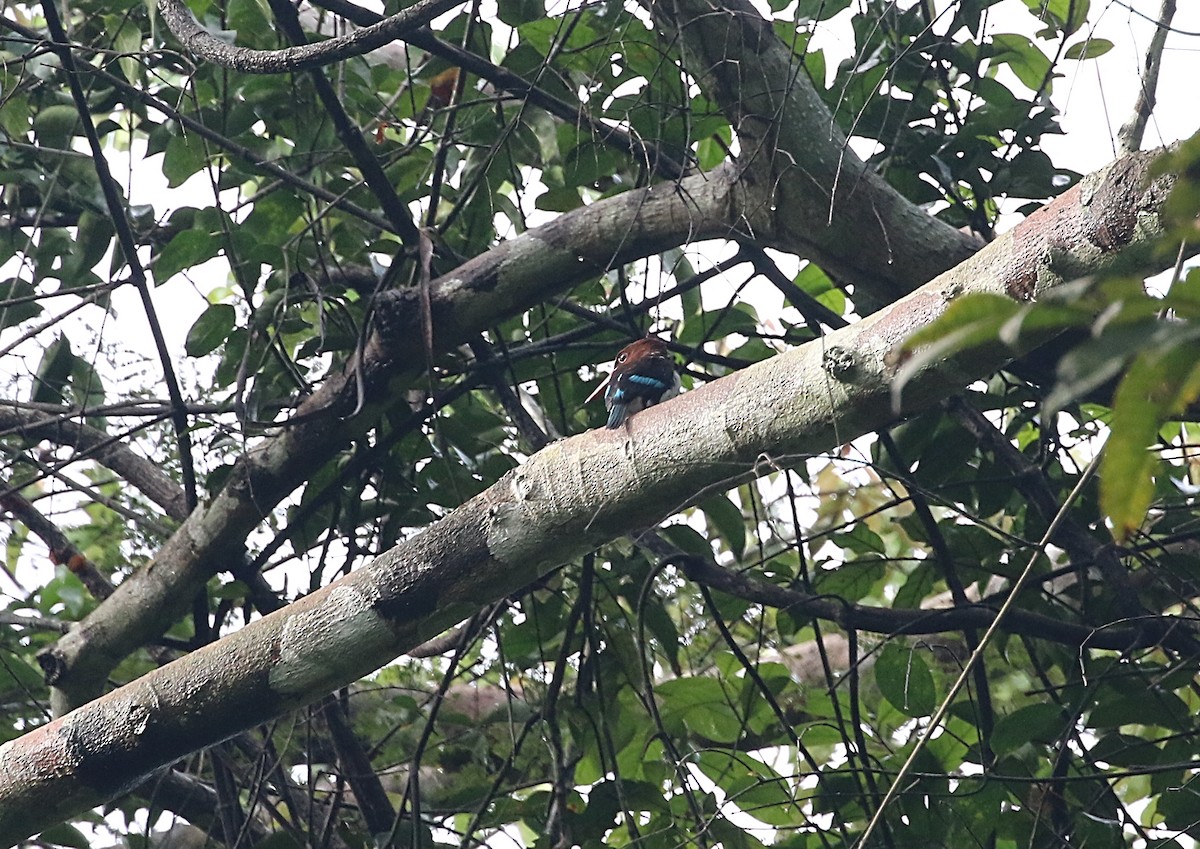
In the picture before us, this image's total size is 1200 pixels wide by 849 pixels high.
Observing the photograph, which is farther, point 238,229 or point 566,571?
point 566,571

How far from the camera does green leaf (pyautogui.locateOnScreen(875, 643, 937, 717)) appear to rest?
8.13ft

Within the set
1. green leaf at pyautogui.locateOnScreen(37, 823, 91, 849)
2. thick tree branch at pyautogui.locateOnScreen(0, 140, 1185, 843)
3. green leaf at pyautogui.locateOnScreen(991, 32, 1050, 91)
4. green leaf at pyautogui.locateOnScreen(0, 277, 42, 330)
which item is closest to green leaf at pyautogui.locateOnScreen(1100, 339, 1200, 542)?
thick tree branch at pyautogui.locateOnScreen(0, 140, 1185, 843)

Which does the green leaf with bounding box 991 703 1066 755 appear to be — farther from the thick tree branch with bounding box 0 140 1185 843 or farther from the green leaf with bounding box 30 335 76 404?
the green leaf with bounding box 30 335 76 404

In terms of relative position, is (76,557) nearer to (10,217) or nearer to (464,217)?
(10,217)

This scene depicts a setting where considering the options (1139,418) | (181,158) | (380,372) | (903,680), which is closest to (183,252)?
(181,158)

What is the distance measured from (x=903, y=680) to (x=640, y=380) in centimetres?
84

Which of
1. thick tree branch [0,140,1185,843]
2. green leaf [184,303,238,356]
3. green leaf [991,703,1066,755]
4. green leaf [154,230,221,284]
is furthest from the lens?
green leaf [184,303,238,356]

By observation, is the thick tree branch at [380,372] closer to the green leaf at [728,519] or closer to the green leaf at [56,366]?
the green leaf at [728,519]

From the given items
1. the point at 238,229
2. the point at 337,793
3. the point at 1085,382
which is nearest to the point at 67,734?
the point at 337,793

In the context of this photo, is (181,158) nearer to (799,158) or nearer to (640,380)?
(640,380)

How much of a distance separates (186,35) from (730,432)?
4.25 feet

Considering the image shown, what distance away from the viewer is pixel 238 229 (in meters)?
2.83

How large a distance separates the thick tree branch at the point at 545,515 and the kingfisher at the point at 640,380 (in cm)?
51

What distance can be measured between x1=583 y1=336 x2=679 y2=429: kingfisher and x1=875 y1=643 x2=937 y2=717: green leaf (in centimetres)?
73
